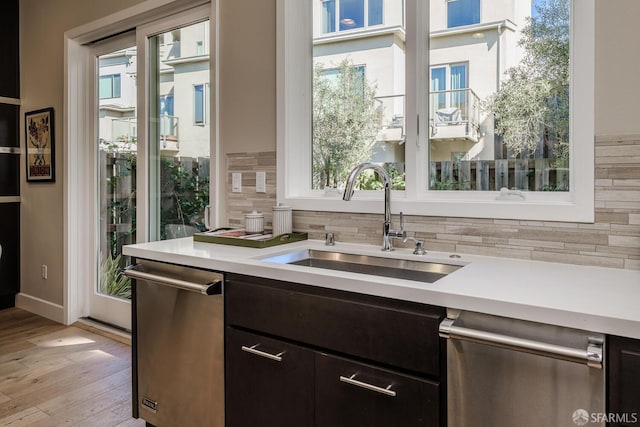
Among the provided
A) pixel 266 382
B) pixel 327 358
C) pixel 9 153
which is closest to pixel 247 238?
pixel 266 382

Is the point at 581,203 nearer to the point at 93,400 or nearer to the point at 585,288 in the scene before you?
the point at 585,288

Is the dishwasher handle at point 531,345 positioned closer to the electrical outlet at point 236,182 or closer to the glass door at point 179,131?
the electrical outlet at point 236,182

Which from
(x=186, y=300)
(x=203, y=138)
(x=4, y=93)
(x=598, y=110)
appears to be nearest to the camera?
(x=598, y=110)

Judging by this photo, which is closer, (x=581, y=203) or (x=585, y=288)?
(x=585, y=288)

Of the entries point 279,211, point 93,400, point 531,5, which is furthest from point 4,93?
point 531,5

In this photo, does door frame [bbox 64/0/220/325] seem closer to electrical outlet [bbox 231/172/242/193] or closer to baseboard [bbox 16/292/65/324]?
baseboard [bbox 16/292/65/324]

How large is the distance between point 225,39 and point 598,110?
1.83 metres

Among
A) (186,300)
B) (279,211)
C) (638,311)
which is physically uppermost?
(279,211)

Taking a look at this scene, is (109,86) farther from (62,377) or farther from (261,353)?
(261,353)

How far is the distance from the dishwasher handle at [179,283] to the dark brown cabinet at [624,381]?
1.16 metres

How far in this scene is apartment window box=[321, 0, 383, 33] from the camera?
2074mm

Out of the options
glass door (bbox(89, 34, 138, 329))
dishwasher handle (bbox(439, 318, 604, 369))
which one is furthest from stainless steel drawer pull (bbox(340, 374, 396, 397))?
glass door (bbox(89, 34, 138, 329))

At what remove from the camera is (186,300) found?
5.47 feet

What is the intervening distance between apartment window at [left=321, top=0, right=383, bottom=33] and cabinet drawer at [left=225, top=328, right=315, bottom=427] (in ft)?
5.05
